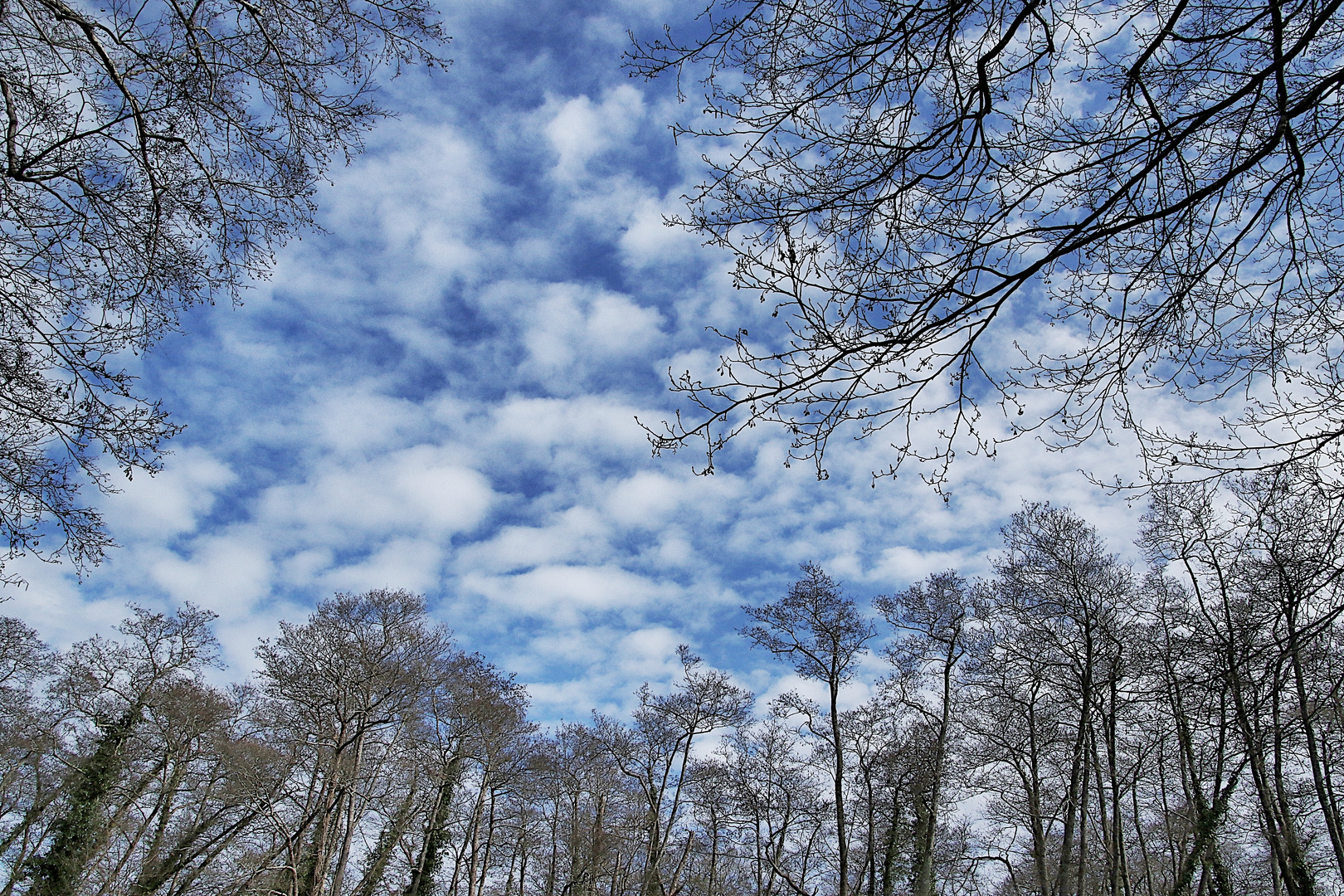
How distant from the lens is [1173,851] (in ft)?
45.3

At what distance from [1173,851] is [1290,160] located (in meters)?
15.7

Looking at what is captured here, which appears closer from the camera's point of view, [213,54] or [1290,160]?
[1290,160]

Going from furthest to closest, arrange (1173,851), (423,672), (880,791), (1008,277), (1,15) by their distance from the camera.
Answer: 1. (880,791)
2. (423,672)
3. (1173,851)
4. (1,15)
5. (1008,277)

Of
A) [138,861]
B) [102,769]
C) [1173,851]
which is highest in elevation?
[1173,851]

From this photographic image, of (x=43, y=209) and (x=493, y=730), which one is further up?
(x=493, y=730)

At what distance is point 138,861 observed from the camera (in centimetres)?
1698

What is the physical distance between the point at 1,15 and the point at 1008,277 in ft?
14.7

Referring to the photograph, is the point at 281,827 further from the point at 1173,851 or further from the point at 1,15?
the point at 1173,851

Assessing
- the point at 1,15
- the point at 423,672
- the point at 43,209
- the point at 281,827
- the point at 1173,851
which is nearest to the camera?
the point at 1,15

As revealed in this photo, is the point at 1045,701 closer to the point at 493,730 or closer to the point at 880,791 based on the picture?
the point at 880,791

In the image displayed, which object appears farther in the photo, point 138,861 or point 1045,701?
point 138,861

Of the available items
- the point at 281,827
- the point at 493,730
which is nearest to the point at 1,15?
the point at 281,827

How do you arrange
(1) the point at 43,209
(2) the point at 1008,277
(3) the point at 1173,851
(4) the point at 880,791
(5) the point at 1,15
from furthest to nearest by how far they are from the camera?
(4) the point at 880,791, (3) the point at 1173,851, (1) the point at 43,209, (5) the point at 1,15, (2) the point at 1008,277

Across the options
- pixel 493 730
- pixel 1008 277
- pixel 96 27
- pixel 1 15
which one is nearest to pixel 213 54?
pixel 96 27
